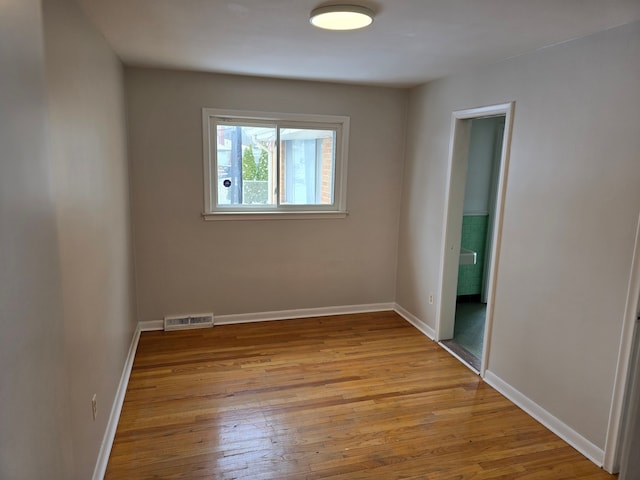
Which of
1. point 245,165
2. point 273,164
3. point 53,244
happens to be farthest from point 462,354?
point 53,244

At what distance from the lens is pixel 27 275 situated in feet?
3.93

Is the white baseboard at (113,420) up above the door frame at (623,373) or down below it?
below

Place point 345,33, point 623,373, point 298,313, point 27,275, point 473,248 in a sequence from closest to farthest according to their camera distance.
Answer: point 27,275
point 623,373
point 345,33
point 298,313
point 473,248

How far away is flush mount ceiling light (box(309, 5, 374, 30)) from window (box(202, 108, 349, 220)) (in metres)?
1.86

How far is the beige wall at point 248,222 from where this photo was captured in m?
3.74

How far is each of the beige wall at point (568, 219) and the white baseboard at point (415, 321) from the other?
34.7 inches

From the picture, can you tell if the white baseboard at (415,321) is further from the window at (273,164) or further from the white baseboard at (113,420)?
the white baseboard at (113,420)

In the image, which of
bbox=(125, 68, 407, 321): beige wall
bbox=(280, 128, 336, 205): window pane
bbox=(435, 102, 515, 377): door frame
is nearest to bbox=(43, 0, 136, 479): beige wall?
bbox=(125, 68, 407, 321): beige wall

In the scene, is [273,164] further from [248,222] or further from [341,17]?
[341,17]

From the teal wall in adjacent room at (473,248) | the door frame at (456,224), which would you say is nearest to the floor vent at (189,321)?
the door frame at (456,224)

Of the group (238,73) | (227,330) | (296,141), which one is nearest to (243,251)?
(227,330)

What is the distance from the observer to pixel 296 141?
165 inches

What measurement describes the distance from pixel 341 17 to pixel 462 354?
2.88 meters

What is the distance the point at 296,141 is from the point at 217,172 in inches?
33.3
